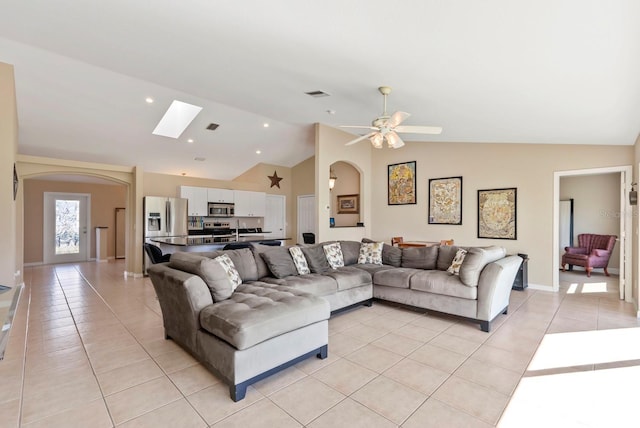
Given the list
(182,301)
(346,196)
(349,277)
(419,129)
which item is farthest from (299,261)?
(346,196)

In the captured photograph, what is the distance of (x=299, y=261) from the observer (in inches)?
166

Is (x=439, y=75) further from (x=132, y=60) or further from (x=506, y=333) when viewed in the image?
(x=132, y=60)

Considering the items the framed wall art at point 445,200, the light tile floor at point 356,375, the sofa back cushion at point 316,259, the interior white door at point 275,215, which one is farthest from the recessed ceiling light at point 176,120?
the framed wall art at point 445,200

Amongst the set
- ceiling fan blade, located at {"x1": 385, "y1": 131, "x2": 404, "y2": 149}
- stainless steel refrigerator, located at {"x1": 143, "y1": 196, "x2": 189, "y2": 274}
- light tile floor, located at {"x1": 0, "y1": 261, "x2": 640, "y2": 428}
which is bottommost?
light tile floor, located at {"x1": 0, "y1": 261, "x2": 640, "y2": 428}

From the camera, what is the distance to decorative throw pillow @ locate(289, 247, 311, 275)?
4.18m

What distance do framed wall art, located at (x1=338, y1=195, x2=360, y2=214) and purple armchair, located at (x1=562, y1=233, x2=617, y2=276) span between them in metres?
4.75

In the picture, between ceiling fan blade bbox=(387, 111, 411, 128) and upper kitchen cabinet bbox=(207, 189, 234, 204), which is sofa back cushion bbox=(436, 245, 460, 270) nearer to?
ceiling fan blade bbox=(387, 111, 411, 128)

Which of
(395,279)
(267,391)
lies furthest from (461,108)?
(267,391)

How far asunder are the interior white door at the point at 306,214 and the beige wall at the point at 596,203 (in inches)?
250

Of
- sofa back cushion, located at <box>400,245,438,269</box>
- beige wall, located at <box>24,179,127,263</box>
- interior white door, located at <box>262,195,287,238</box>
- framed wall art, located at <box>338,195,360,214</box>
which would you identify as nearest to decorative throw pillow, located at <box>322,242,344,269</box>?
sofa back cushion, located at <box>400,245,438,269</box>

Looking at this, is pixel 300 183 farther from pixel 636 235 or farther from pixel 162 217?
pixel 636 235

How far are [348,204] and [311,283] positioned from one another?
4.88 metres

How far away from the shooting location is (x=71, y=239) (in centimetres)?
918

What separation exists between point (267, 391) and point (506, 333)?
2649 millimetres
